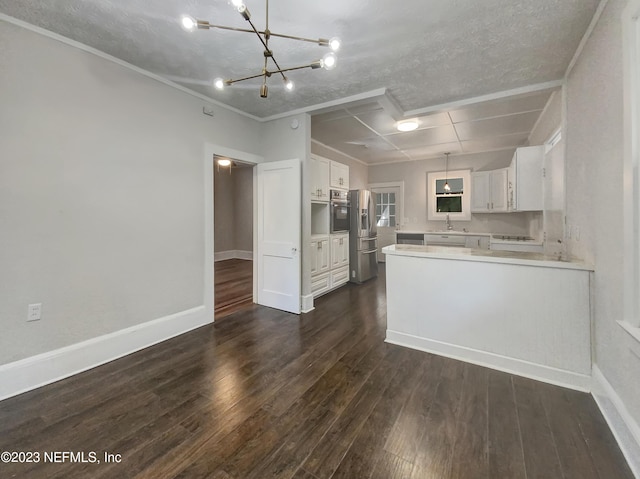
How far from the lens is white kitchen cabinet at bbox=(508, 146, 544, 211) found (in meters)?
3.58

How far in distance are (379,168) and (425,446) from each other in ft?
21.4

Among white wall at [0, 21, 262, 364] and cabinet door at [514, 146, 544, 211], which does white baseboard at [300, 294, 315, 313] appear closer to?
white wall at [0, 21, 262, 364]

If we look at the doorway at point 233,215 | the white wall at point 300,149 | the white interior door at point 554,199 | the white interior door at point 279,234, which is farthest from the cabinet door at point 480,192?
the doorway at point 233,215

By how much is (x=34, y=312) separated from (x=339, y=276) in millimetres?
3973

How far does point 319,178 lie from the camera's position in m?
4.55

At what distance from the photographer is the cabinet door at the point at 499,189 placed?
5.16 m

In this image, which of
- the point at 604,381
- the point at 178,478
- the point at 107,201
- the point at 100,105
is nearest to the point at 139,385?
the point at 178,478

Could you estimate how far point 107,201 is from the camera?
8.29ft

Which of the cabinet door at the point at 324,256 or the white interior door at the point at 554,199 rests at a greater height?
the white interior door at the point at 554,199

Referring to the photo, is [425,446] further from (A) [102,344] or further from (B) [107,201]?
(B) [107,201]

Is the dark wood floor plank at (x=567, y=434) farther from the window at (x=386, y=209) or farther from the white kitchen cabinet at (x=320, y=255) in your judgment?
the window at (x=386, y=209)

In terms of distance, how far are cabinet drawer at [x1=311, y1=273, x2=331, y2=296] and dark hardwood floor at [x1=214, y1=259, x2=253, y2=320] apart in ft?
3.27

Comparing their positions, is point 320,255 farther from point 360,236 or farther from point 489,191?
point 489,191

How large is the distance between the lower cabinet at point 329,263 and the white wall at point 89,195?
183cm
